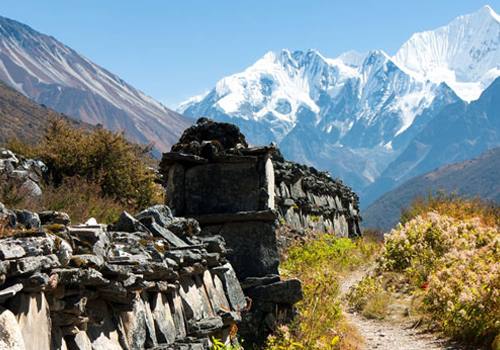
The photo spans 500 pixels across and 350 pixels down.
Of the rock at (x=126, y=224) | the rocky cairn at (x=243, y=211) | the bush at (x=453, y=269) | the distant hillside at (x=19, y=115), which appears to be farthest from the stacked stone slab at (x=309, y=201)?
the distant hillside at (x=19, y=115)

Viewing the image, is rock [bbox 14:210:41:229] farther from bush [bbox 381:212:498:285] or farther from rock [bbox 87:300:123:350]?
bush [bbox 381:212:498:285]

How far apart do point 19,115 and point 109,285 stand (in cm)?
13117

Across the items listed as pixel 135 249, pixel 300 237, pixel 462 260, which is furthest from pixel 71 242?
pixel 300 237

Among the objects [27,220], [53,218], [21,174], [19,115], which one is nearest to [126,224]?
[53,218]

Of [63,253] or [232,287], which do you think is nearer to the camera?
[63,253]

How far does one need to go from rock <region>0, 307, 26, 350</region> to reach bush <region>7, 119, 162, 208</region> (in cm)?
958

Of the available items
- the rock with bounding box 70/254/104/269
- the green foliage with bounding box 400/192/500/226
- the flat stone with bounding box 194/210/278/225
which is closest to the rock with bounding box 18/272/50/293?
the rock with bounding box 70/254/104/269

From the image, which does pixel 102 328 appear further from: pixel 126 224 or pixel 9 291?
pixel 126 224

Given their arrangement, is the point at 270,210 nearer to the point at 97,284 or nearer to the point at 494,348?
the point at 494,348

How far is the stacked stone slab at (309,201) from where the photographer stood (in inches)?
962

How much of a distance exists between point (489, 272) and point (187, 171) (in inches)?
209

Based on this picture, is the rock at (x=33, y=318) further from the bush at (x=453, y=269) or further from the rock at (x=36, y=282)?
the bush at (x=453, y=269)

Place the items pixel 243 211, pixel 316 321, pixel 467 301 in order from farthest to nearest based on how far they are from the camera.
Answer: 1. pixel 467 301
2. pixel 316 321
3. pixel 243 211

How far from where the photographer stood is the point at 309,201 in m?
27.5
